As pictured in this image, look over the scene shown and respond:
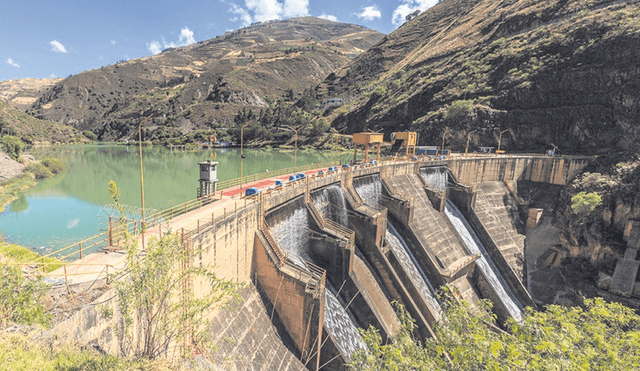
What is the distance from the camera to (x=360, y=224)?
2162cm

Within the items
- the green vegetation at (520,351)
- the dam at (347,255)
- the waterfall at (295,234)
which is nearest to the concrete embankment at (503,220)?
the dam at (347,255)

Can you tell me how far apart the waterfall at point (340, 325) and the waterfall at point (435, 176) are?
21.5 meters

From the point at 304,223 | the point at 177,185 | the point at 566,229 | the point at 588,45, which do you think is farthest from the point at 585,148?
the point at 177,185

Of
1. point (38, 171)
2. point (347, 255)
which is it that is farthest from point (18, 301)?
point (38, 171)

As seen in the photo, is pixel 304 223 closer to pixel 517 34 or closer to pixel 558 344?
pixel 558 344

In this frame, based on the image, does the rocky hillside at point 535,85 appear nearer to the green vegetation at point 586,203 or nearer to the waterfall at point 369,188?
the green vegetation at point 586,203

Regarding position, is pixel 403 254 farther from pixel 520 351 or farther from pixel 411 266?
pixel 520 351

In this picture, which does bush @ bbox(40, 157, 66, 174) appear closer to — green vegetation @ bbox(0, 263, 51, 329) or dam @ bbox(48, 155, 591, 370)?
dam @ bbox(48, 155, 591, 370)

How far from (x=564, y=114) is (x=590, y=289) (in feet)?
116

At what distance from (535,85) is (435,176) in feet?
116

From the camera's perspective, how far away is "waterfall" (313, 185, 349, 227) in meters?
22.5

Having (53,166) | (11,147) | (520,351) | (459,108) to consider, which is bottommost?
(53,166)

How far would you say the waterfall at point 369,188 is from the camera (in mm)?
26656

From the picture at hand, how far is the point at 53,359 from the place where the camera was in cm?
572
